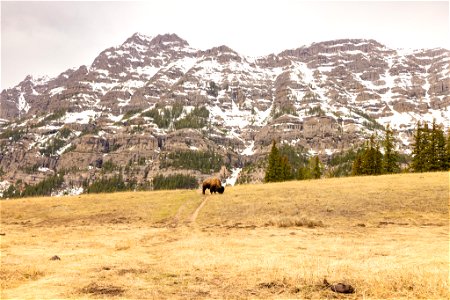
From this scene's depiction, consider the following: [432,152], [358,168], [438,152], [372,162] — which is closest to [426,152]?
[432,152]

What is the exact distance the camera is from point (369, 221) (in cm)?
3428

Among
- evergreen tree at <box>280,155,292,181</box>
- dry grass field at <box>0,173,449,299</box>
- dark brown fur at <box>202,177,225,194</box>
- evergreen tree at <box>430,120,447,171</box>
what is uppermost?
evergreen tree at <box>430,120,447,171</box>

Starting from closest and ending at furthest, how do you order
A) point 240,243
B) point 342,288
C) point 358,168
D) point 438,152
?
point 342,288 → point 240,243 → point 438,152 → point 358,168

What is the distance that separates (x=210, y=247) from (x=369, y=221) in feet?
59.9

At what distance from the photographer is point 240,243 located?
2431 cm

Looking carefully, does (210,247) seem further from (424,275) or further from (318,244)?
(424,275)

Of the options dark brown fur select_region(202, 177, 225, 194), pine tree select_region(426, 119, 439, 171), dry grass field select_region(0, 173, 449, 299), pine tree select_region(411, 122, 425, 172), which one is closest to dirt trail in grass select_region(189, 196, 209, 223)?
dry grass field select_region(0, 173, 449, 299)

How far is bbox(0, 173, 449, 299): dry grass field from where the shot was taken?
1236cm

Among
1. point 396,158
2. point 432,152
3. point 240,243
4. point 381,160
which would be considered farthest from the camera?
point 396,158

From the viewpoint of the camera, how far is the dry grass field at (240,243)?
12.4 meters

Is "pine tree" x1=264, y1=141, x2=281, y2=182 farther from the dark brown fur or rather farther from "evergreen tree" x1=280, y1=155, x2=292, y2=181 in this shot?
the dark brown fur

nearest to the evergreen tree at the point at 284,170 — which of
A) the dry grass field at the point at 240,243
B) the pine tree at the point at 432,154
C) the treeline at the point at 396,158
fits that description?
the treeline at the point at 396,158

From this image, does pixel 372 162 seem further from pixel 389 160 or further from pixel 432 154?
pixel 432 154

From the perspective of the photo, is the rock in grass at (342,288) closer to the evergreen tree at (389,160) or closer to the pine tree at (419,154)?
the pine tree at (419,154)
